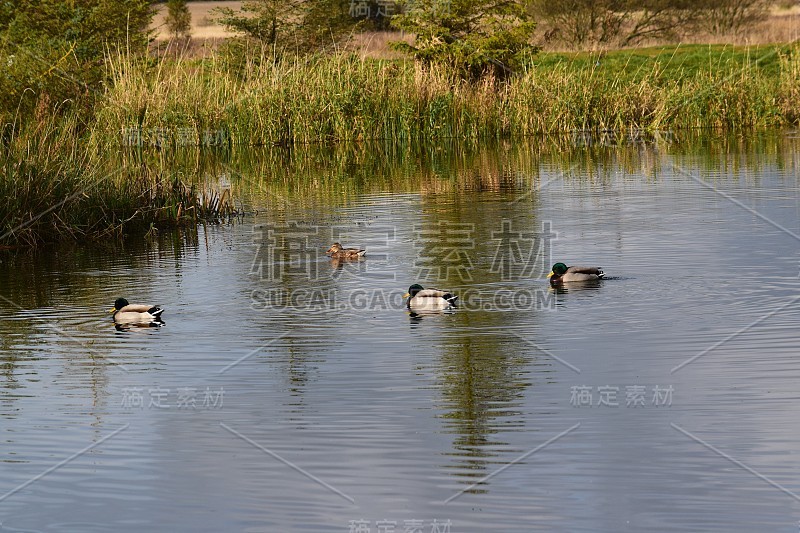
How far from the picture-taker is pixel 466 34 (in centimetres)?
4172

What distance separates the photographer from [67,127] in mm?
17641

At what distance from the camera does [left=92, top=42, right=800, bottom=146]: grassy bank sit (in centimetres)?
2998

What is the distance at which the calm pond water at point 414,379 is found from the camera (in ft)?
22.4

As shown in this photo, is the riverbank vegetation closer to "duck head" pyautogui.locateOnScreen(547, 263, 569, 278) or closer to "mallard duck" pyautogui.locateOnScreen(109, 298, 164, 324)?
"mallard duck" pyautogui.locateOnScreen(109, 298, 164, 324)

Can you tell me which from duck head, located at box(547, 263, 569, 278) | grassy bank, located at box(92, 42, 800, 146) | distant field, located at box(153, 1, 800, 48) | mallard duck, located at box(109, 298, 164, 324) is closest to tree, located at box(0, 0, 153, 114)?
distant field, located at box(153, 1, 800, 48)

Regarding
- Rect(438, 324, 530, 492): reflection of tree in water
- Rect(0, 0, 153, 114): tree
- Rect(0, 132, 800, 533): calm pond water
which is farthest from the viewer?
Rect(0, 0, 153, 114): tree

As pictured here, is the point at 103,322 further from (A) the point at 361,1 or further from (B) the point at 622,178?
(A) the point at 361,1

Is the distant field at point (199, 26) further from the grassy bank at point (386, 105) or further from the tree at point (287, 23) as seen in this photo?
the grassy bank at point (386, 105)

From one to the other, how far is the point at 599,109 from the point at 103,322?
21167 mm

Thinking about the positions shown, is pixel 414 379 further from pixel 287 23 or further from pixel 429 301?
pixel 287 23

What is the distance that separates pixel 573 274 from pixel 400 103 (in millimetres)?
19185

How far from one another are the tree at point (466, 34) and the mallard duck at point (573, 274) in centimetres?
2708

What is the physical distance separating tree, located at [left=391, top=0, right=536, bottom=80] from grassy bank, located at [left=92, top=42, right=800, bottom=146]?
7.72 meters

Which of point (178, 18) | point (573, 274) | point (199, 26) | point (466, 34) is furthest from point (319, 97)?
point (199, 26)
